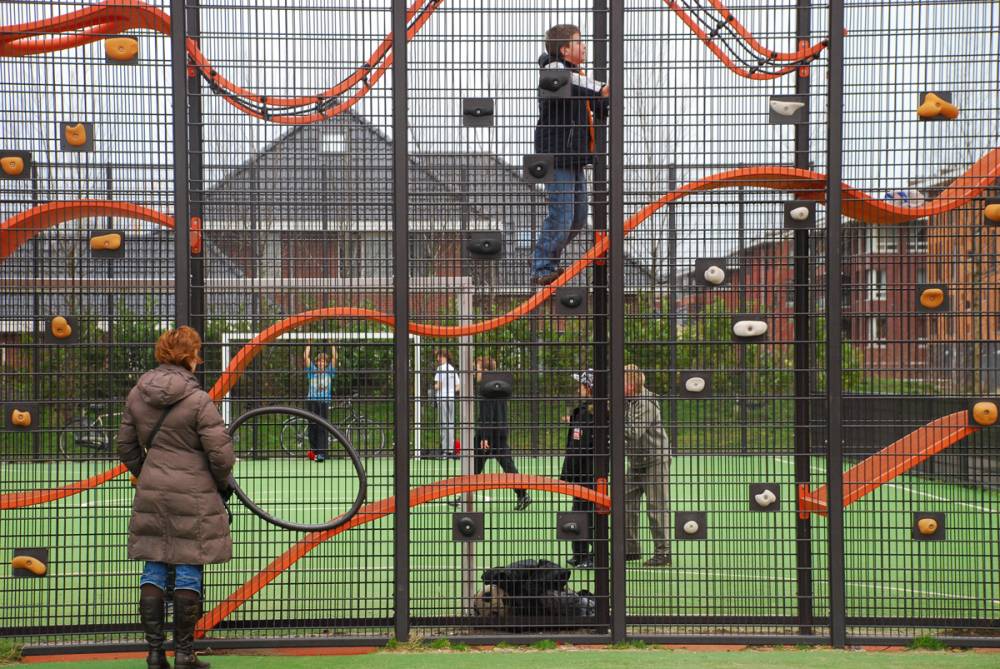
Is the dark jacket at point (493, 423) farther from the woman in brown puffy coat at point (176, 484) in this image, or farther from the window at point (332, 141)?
the window at point (332, 141)

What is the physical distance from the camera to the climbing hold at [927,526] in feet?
16.7

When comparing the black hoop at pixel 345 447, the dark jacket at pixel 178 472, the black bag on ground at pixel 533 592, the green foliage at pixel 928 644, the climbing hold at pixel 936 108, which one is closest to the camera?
the dark jacket at pixel 178 472

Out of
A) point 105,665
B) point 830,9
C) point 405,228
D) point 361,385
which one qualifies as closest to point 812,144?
point 830,9

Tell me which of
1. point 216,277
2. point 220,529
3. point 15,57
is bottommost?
point 220,529

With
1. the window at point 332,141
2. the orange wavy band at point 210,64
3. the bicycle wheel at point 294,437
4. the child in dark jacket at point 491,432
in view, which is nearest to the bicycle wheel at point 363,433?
the bicycle wheel at point 294,437

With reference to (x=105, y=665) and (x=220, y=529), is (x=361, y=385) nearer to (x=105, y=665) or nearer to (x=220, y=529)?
(x=220, y=529)

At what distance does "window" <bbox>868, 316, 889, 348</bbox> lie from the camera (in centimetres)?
520

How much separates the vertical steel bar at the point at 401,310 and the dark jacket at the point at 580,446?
0.88 meters

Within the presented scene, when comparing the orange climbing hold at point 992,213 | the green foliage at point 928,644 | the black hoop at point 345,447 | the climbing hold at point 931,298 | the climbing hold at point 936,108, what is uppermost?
the climbing hold at point 936,108

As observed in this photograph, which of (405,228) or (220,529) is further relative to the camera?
(405,228)

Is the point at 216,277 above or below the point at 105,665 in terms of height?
above

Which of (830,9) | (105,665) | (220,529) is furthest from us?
(830,9)

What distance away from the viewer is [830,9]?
16.5 ft

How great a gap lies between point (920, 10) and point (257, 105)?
3601 mm
